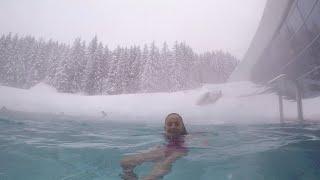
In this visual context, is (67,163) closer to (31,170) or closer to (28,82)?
(31,170)

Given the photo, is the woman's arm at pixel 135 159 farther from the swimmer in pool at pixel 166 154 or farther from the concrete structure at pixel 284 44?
the concrete structure at pixel 284 44

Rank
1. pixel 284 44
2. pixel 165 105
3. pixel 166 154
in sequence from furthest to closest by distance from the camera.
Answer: pixel 284 44
pixel 165 105
pixel 166 154

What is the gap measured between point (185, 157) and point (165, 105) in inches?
117

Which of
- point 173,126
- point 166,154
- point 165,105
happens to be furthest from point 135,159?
point 165,105

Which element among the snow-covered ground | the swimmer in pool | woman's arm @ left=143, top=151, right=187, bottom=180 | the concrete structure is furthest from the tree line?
woman's arm @ left=143, top=151, right=187, bottom=180

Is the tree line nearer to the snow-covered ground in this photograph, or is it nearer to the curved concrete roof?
the snow-covered ground

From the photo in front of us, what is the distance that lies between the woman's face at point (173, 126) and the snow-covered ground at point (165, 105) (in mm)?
3037

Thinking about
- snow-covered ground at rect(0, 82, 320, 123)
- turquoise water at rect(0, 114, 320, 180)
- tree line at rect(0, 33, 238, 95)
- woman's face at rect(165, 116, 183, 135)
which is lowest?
turquoise water at rect(0, 114, 320, 180)

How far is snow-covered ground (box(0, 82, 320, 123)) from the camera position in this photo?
25.0 ft

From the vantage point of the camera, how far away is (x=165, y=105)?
762cm

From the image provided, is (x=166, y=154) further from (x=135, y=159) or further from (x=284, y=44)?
(x=284, y=44)

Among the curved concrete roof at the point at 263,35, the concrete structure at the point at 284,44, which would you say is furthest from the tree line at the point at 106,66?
the concrete structure at the point at 284,44

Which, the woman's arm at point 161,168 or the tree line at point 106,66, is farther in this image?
the tree line at point 106,66

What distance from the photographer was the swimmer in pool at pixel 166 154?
3.58 metres
